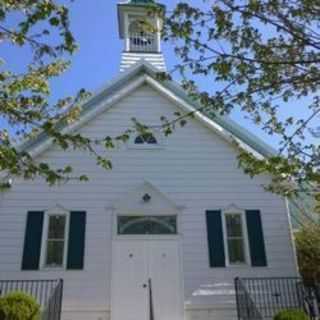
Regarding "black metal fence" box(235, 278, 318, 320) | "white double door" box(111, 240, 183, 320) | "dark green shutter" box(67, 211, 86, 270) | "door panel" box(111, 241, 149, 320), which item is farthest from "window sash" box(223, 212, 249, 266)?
"dark green shutter" box(67, 211, 86, 270)

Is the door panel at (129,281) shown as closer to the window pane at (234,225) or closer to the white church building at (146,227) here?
the white church building at (146,227)

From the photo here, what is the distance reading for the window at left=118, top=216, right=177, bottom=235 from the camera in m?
10.0

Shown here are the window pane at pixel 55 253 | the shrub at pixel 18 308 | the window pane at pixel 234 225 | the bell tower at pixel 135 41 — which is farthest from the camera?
the bell tower at pixel 135 41

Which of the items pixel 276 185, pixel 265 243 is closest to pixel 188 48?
pixel 276 185

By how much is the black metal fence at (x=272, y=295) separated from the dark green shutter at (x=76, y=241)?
3.63 metres

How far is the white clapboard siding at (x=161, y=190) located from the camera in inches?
369

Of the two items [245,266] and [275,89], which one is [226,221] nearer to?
[245,266]

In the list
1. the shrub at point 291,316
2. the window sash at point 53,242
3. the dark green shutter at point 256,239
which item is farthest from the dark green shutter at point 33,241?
the shrub at point 291,316

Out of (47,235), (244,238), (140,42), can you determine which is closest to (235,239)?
(244,238)

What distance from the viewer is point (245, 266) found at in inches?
389

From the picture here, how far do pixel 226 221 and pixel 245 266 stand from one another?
3.82 ft

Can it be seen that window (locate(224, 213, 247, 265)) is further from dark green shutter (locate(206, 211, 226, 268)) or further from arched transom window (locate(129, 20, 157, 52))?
arched transom window (locate(129, 20, 157, 52))

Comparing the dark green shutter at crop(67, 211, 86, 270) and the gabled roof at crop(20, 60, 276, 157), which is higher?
the gabled roof at crop(20, 60, 276, 157)

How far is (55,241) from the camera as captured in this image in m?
9.68
